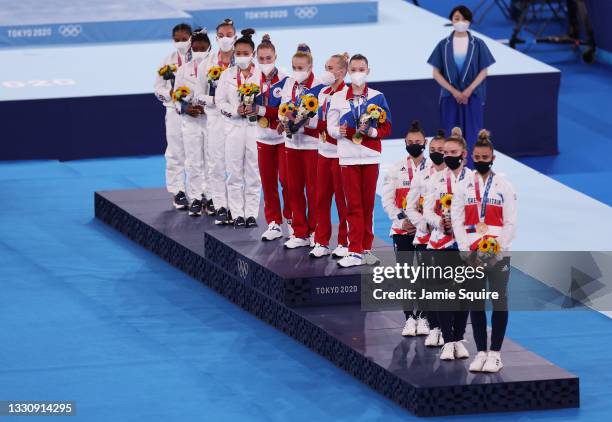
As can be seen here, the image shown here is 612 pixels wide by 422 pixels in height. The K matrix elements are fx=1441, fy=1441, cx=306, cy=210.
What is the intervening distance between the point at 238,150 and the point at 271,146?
1.73ft

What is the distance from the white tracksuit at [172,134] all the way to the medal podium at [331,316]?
0.27 m

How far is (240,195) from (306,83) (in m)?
1.49

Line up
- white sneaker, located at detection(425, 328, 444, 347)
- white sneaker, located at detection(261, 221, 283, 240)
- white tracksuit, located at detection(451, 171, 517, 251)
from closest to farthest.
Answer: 1. white tracksuit, located at detection(451, 171, 517, 251)
2. white sneaker, located at detection(425, 328, 444, 347)
3. white sneaker, located at detection(261, 221, 283, 240)

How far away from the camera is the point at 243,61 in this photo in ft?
37.2

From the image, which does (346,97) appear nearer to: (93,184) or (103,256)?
(103,256)

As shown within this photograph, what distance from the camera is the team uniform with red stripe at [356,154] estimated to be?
33.2 ft

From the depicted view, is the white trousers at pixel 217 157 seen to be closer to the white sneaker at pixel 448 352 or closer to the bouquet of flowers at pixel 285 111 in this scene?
the bouquet of flowers at pixel 285 111

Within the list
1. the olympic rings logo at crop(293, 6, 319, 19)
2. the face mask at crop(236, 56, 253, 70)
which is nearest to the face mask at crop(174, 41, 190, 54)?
the face mask at crop(236, 56, 253, 70)

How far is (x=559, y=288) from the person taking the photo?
1128 centimetres

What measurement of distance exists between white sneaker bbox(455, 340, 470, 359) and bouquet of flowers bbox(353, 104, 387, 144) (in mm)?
1784

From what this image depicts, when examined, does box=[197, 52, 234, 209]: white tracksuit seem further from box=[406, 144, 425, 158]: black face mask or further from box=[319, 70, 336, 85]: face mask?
box=[406, 144, 425, 158]: black face mask

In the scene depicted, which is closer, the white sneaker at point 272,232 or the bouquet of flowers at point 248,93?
the bouquet of flowers at point 248,93

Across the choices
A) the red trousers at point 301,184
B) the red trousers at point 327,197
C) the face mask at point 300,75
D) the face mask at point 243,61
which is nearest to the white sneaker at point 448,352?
the red trousers at point 327,197

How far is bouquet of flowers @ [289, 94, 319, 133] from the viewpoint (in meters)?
10.5
